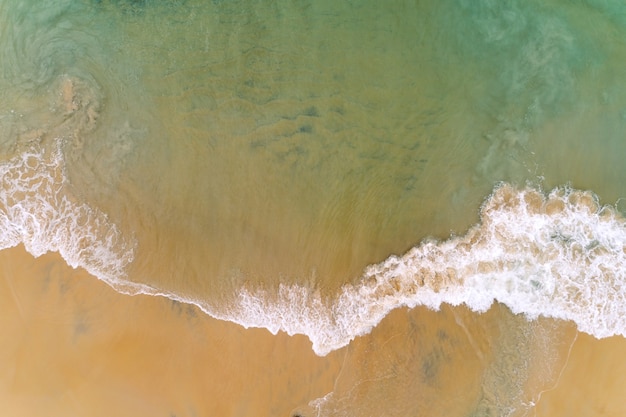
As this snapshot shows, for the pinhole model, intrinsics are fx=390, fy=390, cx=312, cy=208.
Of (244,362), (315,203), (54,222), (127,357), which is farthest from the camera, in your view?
(54,222)

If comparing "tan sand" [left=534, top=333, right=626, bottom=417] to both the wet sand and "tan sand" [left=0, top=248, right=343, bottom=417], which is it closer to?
the wet sand

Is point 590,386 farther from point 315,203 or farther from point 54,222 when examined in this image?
point 54,222

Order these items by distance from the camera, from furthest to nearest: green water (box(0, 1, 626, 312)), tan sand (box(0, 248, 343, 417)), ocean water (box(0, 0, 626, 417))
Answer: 1. green water (box(0, 1, 626, 312))
2. ocean water (box(0, 0, 626, 417))
3. tan sand (box(0, 248, 343, 417))

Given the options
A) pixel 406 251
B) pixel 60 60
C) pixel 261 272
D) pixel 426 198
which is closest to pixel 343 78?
pixel 426 198

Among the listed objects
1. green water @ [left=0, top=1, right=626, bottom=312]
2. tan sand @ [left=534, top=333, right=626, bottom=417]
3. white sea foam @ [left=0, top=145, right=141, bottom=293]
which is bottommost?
white sea foam @ [left=0, top=145, right=141, bottom=293]

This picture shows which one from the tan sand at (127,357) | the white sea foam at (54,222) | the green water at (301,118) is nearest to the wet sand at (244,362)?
the tan sand at (127,357)

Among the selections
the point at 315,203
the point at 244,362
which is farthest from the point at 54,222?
the point at 315,203

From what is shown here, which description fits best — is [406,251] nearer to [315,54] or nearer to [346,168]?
[346,168]

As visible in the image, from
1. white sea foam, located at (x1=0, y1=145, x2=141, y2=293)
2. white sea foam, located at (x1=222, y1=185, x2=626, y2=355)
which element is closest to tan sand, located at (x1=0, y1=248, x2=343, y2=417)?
white sea foam, located at (x1=0, y1=145, x2=141, y2=293)
